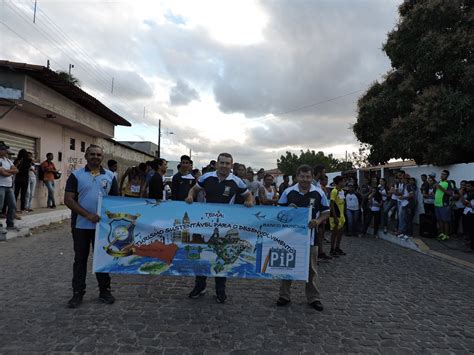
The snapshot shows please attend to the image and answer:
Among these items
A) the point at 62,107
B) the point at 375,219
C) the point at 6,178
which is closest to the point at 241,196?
the point at 6,178

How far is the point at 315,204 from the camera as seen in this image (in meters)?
4.79

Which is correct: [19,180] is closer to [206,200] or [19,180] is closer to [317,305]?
[206,200]

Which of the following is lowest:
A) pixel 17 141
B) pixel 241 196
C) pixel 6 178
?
pixel 241 196

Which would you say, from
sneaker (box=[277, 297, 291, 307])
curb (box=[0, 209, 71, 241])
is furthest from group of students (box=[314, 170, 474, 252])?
curb (box=[0, 209, 71, 241])

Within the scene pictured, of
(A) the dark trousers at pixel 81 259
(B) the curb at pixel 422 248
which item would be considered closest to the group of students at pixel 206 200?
(A) the dark trousers at pixel 81 259

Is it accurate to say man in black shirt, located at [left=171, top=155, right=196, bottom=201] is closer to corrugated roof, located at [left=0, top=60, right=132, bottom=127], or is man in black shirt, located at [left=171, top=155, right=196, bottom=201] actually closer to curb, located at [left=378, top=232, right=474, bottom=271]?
curb, located at [left=378, top=232, right=474, bottom=271]

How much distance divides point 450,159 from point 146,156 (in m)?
27.7

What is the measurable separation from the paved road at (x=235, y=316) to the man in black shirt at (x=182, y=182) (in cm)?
178

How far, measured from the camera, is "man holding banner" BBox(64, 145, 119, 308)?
4.33 m

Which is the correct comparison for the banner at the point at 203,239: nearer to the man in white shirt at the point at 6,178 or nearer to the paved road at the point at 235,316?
the paved road at the point at 235,316

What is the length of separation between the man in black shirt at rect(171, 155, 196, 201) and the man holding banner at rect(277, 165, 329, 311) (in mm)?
2595

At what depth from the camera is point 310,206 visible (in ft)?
15.3

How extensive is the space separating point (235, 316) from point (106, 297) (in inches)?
65.4

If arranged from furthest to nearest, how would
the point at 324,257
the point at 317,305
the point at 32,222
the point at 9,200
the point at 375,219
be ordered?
the point at 375,219 < the point at 32,222 < the point at 9,200 < the point at 324,257 < the point at 317,305
